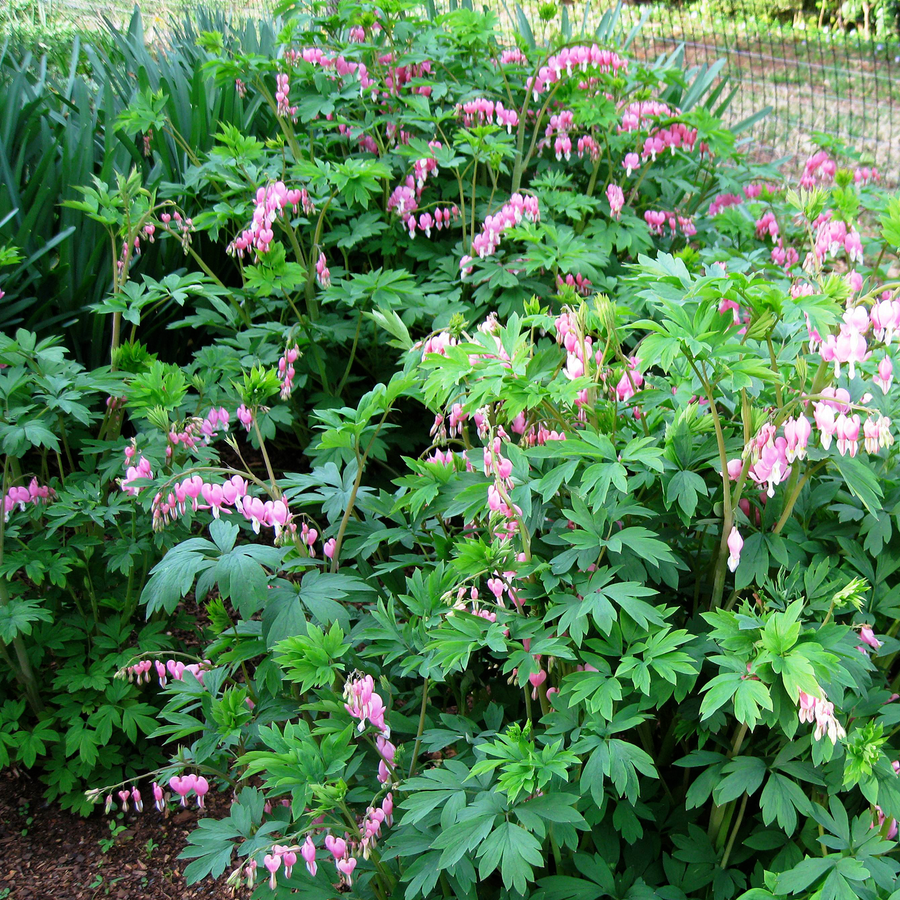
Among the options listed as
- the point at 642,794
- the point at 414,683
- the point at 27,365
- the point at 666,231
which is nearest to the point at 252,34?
the point at 666,231

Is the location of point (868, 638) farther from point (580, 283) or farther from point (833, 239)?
point (580, 283)

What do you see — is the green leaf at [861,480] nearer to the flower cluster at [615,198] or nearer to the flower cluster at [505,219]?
the flower cluster at [505,219]

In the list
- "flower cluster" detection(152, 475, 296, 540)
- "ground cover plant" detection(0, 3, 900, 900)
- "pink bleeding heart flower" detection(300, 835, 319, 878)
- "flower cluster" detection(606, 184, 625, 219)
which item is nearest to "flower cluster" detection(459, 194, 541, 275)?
"flower cluster" detection(606, 184, 625, 219)

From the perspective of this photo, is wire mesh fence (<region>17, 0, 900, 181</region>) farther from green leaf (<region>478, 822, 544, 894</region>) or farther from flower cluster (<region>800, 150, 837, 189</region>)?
green leaf (<region>478, 822, 544, 894</region>)

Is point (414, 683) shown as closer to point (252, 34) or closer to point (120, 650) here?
point (120, 650)

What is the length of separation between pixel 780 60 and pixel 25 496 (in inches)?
448

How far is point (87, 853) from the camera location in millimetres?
2564

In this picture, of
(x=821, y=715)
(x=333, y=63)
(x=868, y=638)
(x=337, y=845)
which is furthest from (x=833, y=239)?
(x=333, y=63)

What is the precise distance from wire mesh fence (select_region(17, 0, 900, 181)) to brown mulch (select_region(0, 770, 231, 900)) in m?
4.81

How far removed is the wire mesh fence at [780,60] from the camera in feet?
25.8

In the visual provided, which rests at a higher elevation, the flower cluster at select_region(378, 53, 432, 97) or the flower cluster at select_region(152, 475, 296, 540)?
the flower cluster at select_region(378, 53, 432, 97)

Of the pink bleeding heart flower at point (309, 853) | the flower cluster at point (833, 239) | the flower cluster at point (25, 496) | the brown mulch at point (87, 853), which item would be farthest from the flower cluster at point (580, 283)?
the pink bleeding heart flower at point (309, 853)

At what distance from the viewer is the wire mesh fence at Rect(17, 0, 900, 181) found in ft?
25.8

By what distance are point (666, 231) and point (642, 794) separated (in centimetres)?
295
